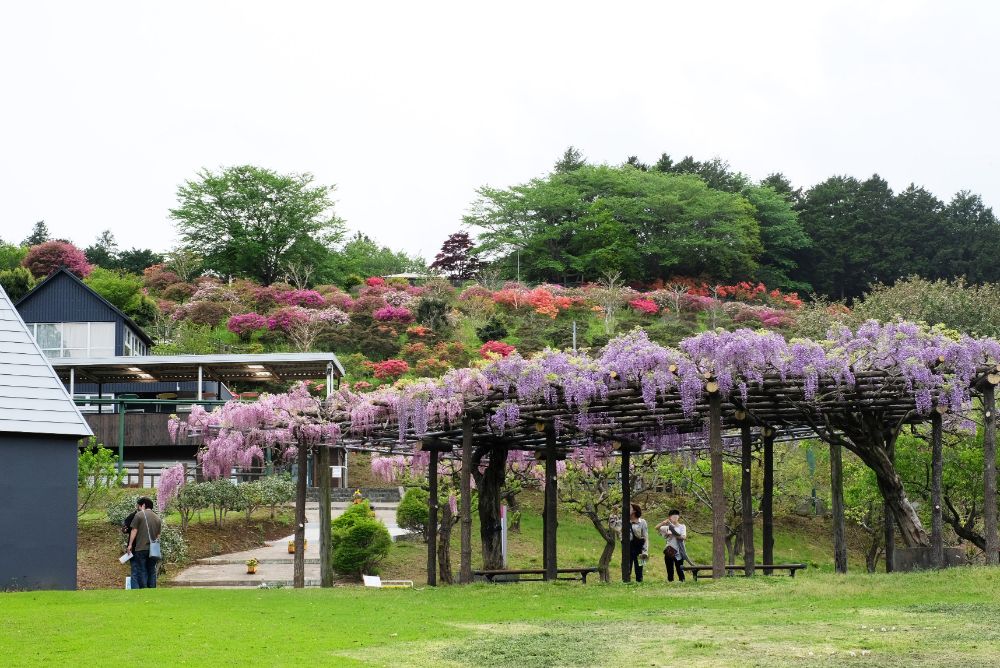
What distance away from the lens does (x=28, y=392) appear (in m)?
17.6

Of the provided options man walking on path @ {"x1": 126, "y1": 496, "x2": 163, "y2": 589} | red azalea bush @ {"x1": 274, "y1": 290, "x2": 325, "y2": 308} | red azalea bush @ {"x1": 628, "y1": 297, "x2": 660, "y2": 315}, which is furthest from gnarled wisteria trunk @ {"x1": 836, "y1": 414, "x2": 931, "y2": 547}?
red azalea bush @ {"x1": 274, "y1": 290, "x2": 325, "y2": 308}

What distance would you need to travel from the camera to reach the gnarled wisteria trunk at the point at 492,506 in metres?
19.0

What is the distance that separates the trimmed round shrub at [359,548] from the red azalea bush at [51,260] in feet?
130

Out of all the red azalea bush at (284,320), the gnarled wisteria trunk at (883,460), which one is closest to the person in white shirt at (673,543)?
the gnarled wisteria trunk at (883,460)

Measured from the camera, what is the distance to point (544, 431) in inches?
693

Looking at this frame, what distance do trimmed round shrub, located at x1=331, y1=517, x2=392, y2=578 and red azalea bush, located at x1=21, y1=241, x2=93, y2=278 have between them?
39.7 m

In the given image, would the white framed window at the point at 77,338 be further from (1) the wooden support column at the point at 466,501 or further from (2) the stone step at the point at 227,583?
(1) the wooden support column at the point at 466,501

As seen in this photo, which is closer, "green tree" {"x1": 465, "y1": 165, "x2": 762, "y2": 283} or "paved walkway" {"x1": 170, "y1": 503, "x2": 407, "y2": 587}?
"paved walkway" {"x1": 170, "y1": 503, "x2": 407, "y2": 587}

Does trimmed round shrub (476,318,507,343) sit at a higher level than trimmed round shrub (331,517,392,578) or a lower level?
higher

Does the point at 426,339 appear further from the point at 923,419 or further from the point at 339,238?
the point at 923,419

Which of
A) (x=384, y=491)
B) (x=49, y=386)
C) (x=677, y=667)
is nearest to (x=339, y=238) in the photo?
(x=384, y=491)

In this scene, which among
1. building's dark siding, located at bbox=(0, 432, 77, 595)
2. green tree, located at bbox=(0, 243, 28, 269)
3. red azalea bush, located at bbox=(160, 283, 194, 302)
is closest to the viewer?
building's dark siding, located at bbox=(0, 432, 77, 595)

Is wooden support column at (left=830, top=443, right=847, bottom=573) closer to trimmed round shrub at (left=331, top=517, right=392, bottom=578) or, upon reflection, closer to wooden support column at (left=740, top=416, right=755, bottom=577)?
wooden support column at (left=740, top=416, right=755, bottom=577)

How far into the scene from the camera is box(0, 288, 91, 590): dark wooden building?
55.2ft
